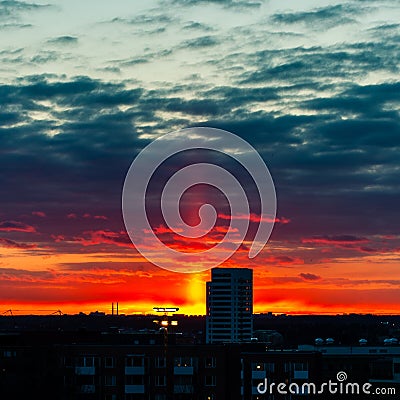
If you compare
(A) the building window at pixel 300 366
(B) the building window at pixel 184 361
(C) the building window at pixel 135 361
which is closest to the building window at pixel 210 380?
(B) the building window at pixel 184 361

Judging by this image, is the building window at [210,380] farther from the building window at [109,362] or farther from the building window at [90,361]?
the building window at [90,361]

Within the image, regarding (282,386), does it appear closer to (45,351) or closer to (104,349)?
(104,349)

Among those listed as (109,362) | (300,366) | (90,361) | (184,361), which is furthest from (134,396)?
(300,366)

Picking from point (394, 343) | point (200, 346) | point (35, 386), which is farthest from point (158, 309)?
point (394, 343)

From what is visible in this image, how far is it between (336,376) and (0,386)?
47.4 metres

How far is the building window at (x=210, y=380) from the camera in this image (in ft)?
438
